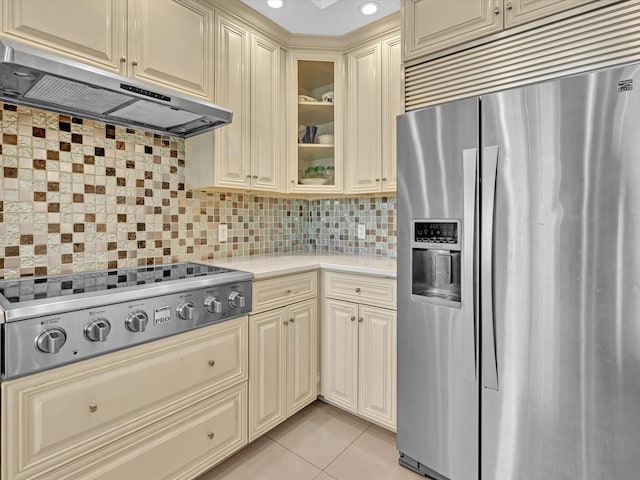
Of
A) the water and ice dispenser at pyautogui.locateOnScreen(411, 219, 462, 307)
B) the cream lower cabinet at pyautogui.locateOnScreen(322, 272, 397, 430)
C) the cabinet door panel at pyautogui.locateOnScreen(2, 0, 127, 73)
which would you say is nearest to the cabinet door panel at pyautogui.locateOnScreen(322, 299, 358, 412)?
the cream lower cabinet at pyautogui.locateOnScreen(322, 272, 397, 430)

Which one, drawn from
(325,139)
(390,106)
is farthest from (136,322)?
(390,106)

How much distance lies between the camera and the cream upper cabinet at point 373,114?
7.25 feet

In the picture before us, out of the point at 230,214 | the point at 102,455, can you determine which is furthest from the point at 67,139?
the point at 102,455

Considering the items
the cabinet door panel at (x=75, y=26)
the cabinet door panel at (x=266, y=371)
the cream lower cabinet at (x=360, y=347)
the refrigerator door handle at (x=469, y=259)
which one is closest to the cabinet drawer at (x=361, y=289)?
the cream lower cabinet at (x=360, y=347)

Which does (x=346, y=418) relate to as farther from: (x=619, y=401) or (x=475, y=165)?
(x=475, y=165)

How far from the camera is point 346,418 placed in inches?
86.7

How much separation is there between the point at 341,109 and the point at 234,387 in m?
1.90

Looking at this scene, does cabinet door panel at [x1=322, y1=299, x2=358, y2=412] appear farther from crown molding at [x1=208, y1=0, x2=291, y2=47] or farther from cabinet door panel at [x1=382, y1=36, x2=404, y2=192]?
crown molding at [x1=208, y1=0, x2=291, y2=47]

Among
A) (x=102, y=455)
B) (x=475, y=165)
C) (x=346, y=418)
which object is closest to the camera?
(x=102, y=455)

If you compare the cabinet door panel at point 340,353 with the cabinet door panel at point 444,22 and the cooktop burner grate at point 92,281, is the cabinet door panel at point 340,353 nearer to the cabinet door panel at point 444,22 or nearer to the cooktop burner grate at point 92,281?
the cooktop burner grate at point 92,281

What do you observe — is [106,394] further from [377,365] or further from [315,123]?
[315,123]

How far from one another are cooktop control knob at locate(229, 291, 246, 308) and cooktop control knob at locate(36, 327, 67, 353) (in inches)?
27.5

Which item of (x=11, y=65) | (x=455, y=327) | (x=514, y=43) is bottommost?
(x=455, y=327)

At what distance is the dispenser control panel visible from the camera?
150 cm
